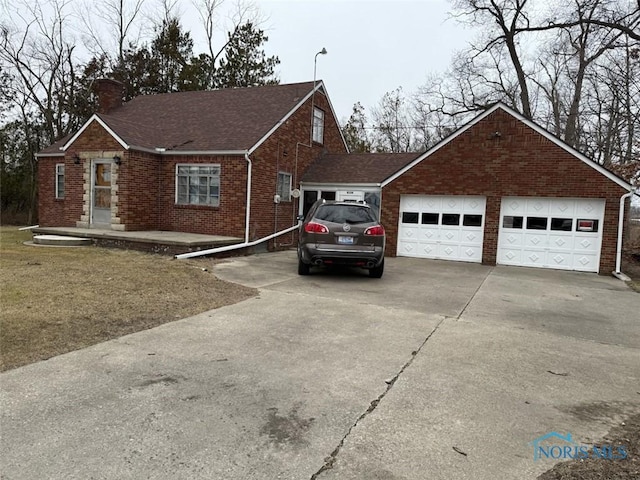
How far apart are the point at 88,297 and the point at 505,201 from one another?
12.0m

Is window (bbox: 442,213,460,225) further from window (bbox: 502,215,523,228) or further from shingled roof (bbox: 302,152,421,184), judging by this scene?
shingled roof (bbox: 302,152,421,184)

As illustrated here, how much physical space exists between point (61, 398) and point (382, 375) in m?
2.79

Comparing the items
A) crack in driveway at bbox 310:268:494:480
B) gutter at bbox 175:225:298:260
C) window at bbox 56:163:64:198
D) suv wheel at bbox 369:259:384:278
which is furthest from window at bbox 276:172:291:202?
crack in driveway at bbox 310:268:494:480

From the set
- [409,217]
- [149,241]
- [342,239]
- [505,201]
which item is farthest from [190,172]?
[505,201]

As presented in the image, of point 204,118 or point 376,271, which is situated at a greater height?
point 204,118

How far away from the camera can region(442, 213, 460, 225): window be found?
14445 millimetres

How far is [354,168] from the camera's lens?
58.2ft

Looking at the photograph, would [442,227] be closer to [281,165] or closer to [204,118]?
[281,165]

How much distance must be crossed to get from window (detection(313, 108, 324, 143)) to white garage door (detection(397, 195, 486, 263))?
572 cm

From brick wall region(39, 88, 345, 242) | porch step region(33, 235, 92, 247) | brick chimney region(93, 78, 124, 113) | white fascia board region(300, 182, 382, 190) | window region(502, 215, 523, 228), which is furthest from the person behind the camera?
brick chimney region(93, 78, 124, 113)

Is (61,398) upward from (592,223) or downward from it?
downward

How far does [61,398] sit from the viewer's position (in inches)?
137

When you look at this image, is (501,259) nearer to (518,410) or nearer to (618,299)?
(618,299)

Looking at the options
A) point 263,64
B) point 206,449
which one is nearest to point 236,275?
point 206,449
